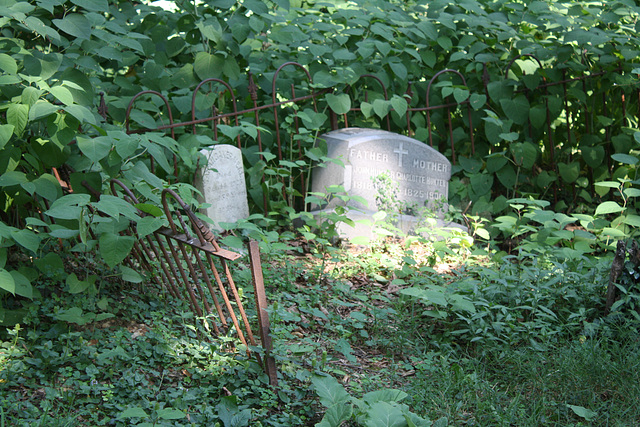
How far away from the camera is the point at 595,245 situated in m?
4.68

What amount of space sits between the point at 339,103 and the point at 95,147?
2857 mm

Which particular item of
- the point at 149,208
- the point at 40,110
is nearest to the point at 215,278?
the point at 149,208

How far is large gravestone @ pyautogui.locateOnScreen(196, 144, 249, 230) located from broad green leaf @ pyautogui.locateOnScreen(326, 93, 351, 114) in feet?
3.18

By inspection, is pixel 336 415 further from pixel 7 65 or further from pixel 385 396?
pixel 7 65

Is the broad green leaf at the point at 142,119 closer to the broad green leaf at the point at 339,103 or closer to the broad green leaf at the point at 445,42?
the broad green leaf at the point at 339,103

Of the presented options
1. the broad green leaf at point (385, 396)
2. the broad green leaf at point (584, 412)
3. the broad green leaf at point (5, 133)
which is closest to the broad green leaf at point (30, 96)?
the broad green leaf at point (5, 133)

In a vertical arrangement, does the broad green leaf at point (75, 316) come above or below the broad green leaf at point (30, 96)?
below

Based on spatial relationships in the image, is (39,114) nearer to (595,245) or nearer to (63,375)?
(63,375)

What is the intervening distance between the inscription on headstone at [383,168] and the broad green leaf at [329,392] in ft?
8.30

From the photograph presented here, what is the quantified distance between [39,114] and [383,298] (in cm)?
223

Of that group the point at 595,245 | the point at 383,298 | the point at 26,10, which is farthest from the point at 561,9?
the point at 26,10

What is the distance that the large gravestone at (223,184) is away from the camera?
14.4 feet

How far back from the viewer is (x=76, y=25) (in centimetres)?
314

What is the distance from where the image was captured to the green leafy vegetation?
247 centimetres
